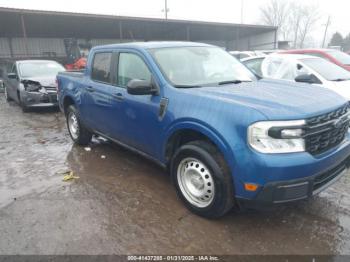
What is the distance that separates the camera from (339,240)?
9.64 ft

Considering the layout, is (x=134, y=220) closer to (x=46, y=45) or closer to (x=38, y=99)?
(x=38, y=99)

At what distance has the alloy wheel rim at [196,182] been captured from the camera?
3208 mm

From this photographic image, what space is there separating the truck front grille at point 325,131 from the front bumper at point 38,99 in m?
8.28

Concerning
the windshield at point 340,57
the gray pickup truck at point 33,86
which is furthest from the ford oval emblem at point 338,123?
the gray pickup truck at point 33,86

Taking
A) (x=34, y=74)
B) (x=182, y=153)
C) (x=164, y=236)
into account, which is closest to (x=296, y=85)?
(x=182, y=153)

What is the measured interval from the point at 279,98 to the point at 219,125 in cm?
69

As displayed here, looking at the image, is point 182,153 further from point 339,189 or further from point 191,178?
point 339,189

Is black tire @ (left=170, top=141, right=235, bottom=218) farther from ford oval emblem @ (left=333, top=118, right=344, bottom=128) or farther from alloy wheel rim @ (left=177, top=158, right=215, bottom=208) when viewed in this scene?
ford oval emblem @ (left=333, top=118, right=344, bottom=128)

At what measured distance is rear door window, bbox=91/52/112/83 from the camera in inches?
185

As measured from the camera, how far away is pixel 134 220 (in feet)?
11.0

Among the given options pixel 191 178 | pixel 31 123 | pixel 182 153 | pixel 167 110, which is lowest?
pixel 31 123

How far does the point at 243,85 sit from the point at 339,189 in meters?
1.84

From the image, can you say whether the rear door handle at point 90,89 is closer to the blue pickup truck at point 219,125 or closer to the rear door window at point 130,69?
the blue pickup truck at point 219,125

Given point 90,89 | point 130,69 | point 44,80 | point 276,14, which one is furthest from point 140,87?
point 276,14
